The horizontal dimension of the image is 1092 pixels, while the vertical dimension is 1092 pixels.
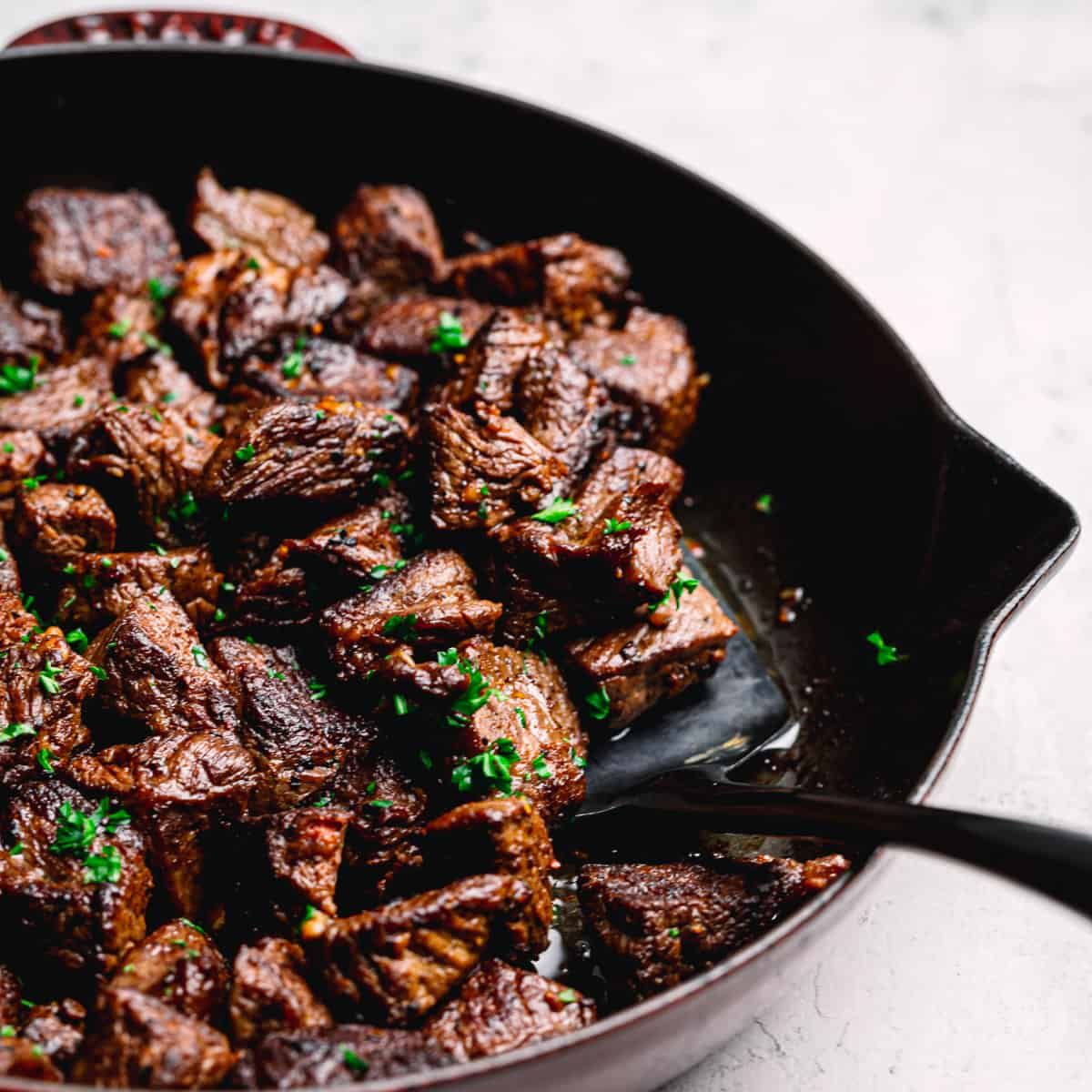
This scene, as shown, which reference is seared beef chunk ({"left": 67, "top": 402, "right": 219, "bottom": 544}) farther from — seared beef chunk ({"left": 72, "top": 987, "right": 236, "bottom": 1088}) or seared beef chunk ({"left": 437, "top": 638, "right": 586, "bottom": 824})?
seared beef chunk ({"left": 72, "top": 987, "right": 236, "bottom": 1088})

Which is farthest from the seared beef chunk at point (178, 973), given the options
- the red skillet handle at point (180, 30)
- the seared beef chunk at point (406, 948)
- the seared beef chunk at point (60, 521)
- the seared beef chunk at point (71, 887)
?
the red skillet handle at point (180, 30)

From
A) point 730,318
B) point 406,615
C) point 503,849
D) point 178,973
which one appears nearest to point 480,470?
point 406,615

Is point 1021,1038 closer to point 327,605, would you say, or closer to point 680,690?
point 680,690

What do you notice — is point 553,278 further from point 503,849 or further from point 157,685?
point 503,849

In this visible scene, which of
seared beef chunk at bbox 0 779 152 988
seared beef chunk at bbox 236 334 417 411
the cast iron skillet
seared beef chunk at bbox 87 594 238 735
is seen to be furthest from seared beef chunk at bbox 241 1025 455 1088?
seared beef chunk at bbox 236 334 417 411

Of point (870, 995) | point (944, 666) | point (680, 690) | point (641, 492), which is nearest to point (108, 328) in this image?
point (641, 492)

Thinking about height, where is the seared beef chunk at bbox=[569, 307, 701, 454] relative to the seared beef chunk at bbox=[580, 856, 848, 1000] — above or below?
above
